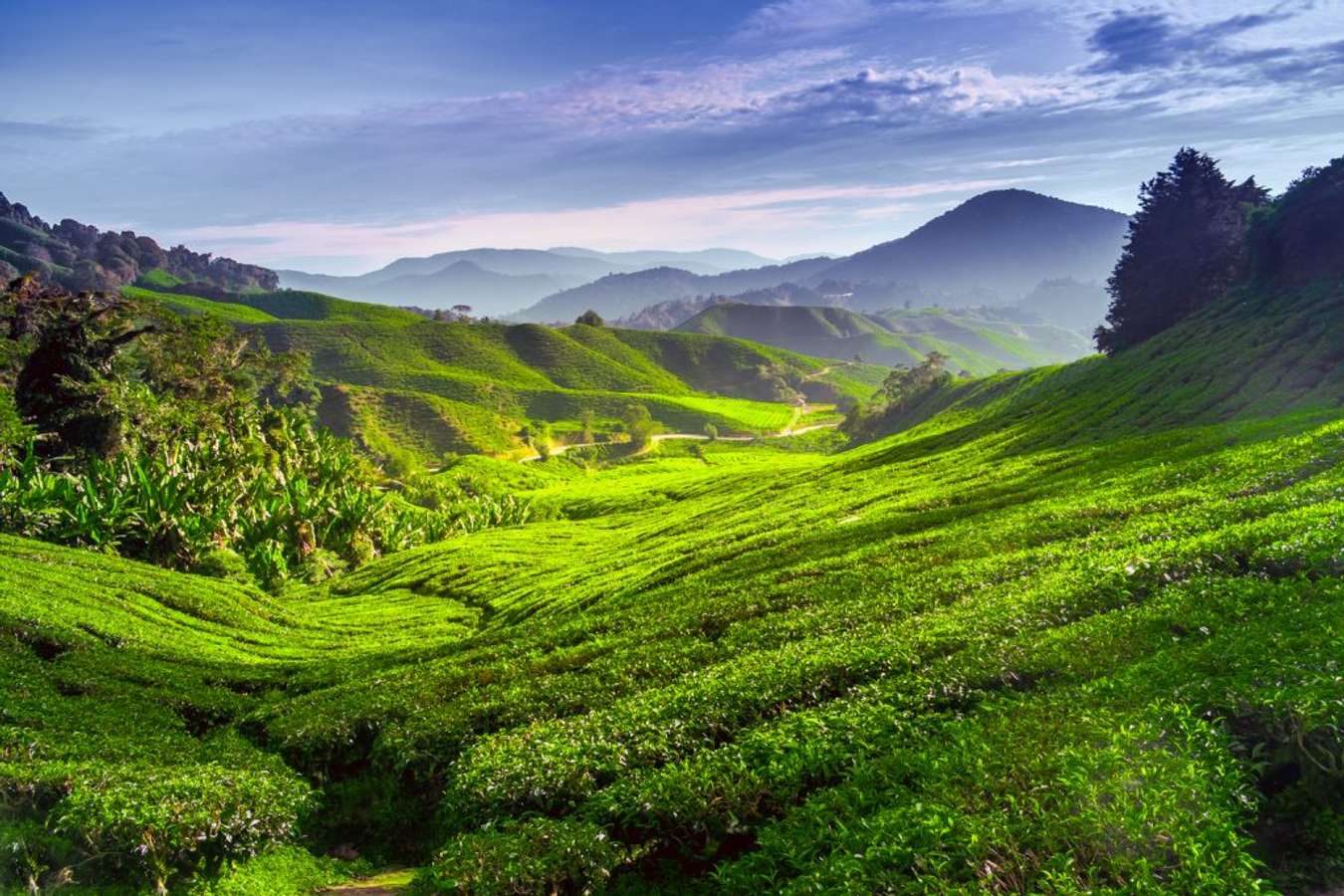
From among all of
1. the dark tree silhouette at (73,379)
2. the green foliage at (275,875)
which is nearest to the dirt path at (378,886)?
the green foliage at (275,875)

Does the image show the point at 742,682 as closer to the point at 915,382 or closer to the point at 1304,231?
the point at 1304,231

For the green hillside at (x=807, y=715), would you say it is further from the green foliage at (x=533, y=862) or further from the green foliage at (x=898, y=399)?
the green foliage at (x=898, y=399)

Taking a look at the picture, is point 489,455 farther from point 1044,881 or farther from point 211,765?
point 1044,881

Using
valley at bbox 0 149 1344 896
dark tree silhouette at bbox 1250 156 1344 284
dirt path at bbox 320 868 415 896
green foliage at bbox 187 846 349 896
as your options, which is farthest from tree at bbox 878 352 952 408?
green foliage at bbox 187 846 349 896

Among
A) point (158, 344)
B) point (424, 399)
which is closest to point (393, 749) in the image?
point (158, 344)

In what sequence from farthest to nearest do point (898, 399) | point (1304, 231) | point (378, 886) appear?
point (898, 399), point (1304, 231), point (378, 886)

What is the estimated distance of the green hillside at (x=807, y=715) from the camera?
10.2 meters

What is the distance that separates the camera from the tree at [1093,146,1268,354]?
283 feet

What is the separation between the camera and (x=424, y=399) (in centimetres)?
19200

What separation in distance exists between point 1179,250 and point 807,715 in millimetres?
101812

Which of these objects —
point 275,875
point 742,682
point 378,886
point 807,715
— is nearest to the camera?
point 275,875

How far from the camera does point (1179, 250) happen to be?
90.2 m

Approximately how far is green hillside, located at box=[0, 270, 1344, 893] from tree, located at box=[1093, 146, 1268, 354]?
201 ft

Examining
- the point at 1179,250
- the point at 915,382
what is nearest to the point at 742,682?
the point at 1179,250
